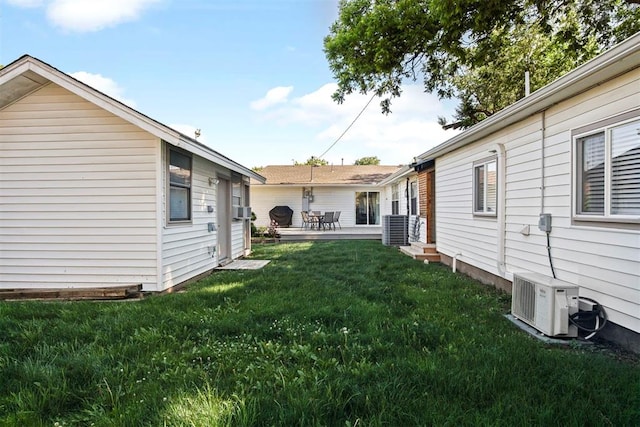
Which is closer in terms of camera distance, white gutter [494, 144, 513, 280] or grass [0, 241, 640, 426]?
grass [0, 241, 640, 426]

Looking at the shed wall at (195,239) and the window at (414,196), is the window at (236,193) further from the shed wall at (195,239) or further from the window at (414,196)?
the window at (414,196)

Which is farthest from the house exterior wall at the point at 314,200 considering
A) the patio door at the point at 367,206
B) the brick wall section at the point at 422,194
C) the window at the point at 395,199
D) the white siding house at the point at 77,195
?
the white siding house at the point at 77,195

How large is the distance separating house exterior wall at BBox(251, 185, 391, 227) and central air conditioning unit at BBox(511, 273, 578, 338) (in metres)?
14.8

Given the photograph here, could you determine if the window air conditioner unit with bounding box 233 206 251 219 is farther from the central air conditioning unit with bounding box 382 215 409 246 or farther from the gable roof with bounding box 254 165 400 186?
the gable roof with bounding box 254 165 400 186

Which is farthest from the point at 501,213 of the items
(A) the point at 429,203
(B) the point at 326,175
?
(B) the point at 326,175

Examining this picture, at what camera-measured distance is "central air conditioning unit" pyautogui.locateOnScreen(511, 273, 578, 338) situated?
3.72 m

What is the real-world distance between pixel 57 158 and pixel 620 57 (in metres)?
7.20

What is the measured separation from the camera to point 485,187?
670 cm

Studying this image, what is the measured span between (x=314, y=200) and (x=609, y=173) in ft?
Answer: 51.9

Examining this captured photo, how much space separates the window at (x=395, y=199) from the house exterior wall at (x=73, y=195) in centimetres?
1116

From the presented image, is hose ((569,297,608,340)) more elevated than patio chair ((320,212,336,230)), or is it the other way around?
patio chair ((320,212,336,230))

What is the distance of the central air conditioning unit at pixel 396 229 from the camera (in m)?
13.0

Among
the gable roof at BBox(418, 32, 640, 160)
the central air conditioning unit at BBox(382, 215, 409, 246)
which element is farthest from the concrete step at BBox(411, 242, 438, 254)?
the gable roof at BBox(418, 32, 640, 160)

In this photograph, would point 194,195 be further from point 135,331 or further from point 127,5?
point 127,5
